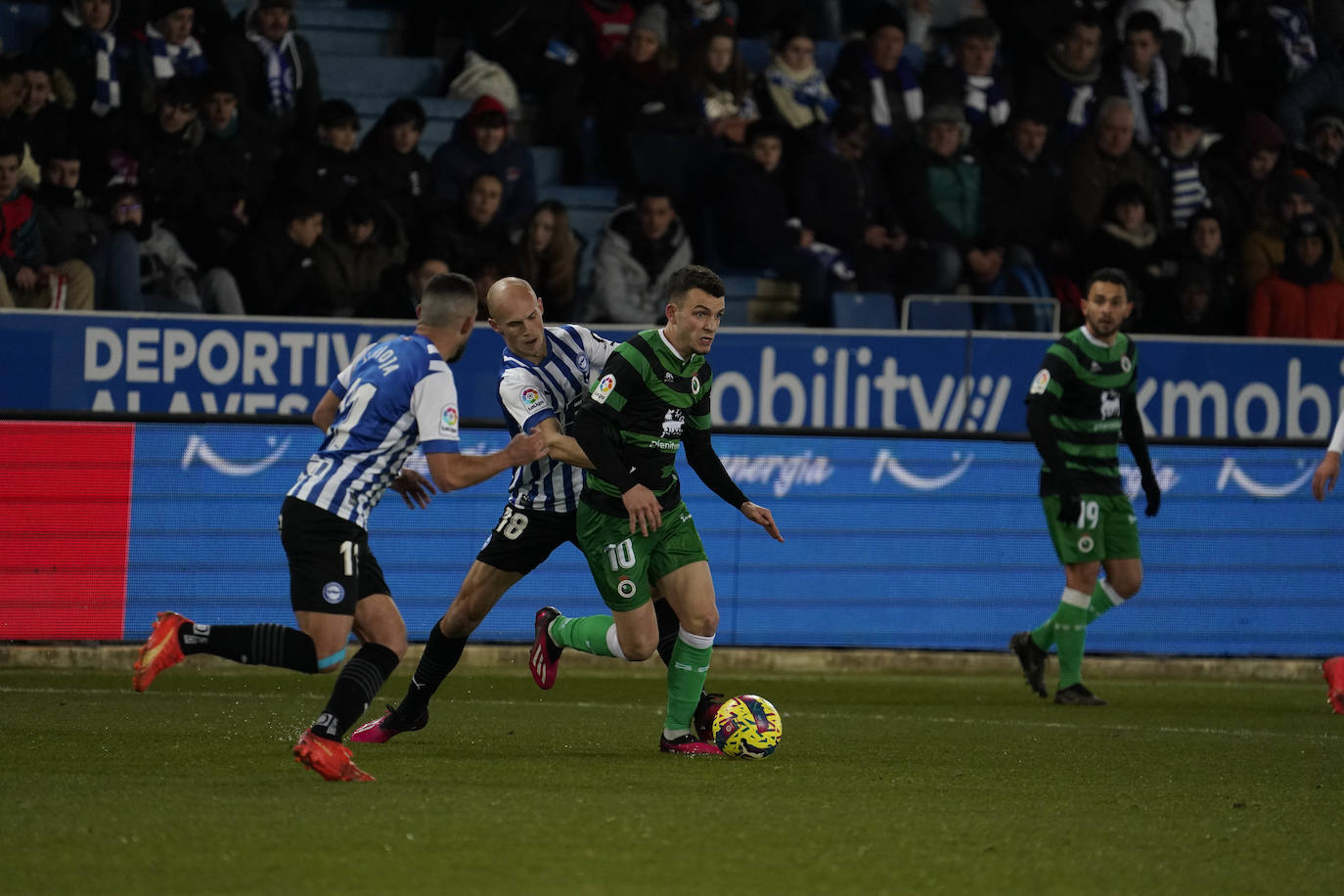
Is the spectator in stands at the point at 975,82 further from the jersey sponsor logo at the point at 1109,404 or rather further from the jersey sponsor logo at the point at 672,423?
the jersey sponsor logo at the point at 672,423

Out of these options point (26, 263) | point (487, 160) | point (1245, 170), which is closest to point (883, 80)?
point (1245, 170)

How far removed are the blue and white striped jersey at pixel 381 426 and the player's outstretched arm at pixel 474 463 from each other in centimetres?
6

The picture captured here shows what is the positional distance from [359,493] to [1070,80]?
38.6 ft

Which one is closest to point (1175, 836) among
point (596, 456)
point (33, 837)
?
point (596, 456)

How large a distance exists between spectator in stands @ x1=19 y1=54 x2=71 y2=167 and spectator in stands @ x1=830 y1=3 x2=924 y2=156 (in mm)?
6107

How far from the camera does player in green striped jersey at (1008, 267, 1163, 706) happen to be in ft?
33.9

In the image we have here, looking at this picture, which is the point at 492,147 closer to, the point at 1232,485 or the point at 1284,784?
the point at 1232,485

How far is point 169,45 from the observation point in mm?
14156

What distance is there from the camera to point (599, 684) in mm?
11211

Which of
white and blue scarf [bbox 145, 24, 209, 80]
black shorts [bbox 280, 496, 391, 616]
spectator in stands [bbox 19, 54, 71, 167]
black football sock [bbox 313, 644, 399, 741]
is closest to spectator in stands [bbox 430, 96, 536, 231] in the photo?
white and blue scarf [bbox 145, 24, 209, 80]

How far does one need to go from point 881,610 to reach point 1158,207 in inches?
233

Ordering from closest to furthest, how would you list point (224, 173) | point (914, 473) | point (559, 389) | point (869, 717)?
point (559, 389)
point (869, 717)
point (914, 473)
point (224, 173)

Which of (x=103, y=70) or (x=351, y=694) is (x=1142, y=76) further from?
(x=351, y=694)

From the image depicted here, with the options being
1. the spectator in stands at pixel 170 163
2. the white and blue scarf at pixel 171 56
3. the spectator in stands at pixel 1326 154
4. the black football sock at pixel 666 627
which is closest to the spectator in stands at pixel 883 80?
the spectator in stands at pixel 1326 154
